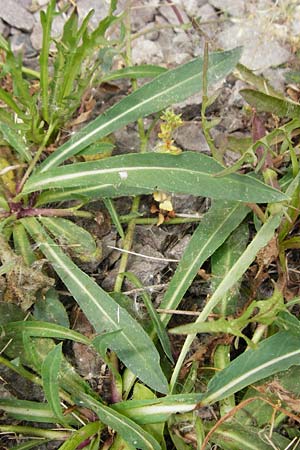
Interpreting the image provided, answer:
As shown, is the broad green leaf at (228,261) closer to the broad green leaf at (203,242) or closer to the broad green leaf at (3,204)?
the broad green leaf at (203,242)

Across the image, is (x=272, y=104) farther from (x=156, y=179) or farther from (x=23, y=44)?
(x=23, y=44)

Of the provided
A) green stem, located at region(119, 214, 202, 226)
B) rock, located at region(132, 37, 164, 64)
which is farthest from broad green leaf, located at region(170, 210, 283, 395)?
rock, located at region(132, 37, 164, 64)

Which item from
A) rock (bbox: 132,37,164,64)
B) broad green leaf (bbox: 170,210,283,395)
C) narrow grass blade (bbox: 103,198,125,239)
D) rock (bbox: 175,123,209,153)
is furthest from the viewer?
rock (bbox: 132,37,164,64)

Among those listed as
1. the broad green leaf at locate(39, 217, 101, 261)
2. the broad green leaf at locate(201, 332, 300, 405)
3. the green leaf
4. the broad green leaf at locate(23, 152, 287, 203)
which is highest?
the broad green leaf at locate(23, 152, 287, 203)

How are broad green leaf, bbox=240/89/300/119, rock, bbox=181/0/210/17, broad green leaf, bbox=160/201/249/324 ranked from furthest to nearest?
rock, bbox=181/0/210/17 → broad green leaf, bbox=240/89/300/119 → broad green leaf, bbox=160/201/249/324

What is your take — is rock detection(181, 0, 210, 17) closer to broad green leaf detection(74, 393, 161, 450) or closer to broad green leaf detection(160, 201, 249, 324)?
broad green leaf detection(160, 201, 249, 324)

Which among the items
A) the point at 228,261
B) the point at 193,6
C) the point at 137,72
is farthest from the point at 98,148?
the point at 193,6
